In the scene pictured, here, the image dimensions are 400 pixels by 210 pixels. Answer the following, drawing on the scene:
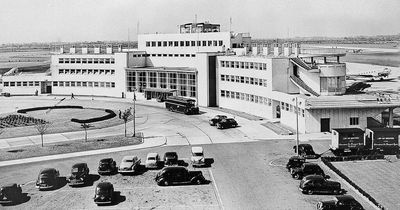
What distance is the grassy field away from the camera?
3330 centimetres

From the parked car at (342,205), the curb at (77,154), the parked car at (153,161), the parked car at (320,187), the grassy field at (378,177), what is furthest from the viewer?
the curb at (77,154)

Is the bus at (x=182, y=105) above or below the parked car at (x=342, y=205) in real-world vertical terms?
above

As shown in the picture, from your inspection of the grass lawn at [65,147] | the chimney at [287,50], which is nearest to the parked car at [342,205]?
the grass lawn at [65,147]

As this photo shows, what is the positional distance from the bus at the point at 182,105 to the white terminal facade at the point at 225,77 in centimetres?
691

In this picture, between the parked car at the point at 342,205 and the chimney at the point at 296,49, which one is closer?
the parked car at the point at 342,205

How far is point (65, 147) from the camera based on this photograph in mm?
51156

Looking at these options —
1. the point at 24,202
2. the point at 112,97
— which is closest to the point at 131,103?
the point at 112,97

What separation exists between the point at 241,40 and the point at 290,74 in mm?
25811

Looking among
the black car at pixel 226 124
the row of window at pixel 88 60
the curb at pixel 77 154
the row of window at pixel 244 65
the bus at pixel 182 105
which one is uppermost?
the row of window at pixel 88 60

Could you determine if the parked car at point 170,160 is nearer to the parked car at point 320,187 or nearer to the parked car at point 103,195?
the parked car at point 103,195

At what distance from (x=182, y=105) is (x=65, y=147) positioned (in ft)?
90.3

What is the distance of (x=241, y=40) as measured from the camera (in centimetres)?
9094

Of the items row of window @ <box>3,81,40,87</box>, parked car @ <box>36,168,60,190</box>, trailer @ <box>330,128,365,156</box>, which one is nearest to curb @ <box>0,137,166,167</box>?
parked car @ <box>36,168,60,190</box>

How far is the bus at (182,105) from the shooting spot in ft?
243
